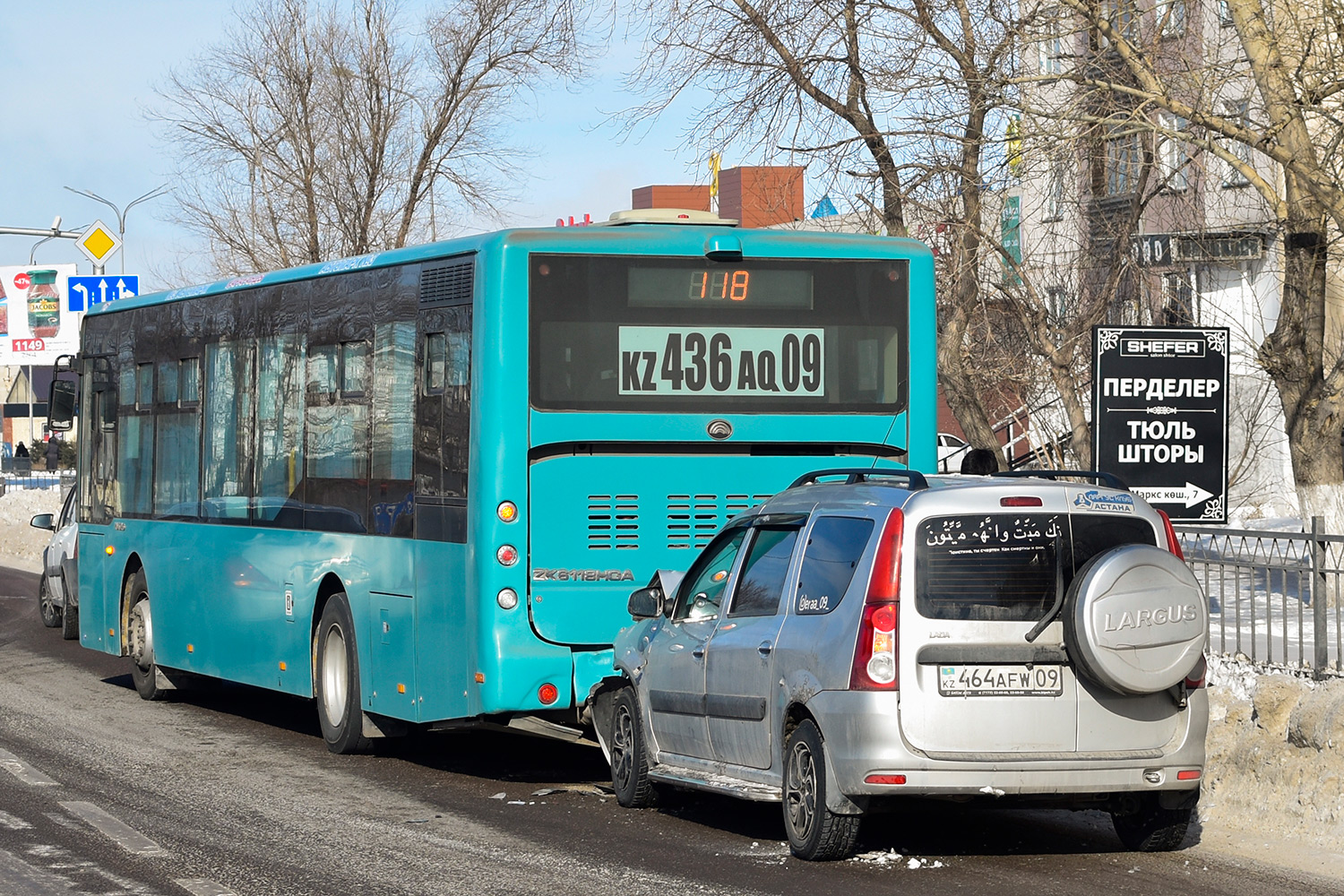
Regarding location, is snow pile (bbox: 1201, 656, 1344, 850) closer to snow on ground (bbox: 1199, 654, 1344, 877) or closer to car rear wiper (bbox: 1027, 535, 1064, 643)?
snow on ground (bbox: 1199, 654, 1344, 877)

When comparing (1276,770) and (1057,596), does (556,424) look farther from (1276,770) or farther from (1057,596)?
(1276,770)

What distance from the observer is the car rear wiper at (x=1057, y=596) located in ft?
26.5

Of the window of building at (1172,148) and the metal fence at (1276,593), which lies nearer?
the metal fence at (1276,593)

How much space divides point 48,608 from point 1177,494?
15.0 meters

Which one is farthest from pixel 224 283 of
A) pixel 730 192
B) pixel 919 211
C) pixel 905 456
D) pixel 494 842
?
pixel 730 192

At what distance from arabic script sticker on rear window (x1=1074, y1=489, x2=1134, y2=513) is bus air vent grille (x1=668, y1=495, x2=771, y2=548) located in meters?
3.31

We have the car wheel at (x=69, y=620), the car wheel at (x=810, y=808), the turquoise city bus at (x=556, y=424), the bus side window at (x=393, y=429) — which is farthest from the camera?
the car wheel at (x=69, y=620)

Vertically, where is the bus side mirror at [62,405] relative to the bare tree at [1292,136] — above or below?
below

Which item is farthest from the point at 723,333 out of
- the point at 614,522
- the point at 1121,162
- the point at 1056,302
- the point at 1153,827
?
the point at 1056,302

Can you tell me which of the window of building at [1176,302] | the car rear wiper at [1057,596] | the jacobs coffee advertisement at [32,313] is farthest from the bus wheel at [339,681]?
the jacobs coffee advertisement at [32,313]

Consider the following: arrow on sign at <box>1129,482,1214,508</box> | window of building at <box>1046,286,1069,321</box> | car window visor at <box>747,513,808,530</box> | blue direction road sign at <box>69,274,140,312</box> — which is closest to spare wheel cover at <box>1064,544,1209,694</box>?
car window visor at <box>747,513,808,530</box>

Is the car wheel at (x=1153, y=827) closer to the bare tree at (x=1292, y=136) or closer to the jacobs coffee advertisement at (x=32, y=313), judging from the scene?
the bare tree at (x=1292, y=136)

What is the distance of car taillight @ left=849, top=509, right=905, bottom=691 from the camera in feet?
26.2

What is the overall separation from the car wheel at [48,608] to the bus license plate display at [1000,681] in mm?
17333
